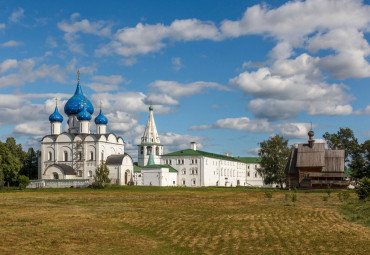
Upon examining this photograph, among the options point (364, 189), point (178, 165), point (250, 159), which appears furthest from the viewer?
point (250, 159)

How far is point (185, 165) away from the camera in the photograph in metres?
80.5

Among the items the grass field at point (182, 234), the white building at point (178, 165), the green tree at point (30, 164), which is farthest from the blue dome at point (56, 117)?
the grass field at point (182, 234)

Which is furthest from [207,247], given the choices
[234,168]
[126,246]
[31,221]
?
[234,168]

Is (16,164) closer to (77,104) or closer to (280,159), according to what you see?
(77,104)

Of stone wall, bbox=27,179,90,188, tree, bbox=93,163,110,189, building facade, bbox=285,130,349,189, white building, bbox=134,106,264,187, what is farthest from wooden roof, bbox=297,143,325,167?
stone wall, bbox=27,179,90,188

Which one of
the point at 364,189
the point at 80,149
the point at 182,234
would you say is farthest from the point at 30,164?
the point at 182,234

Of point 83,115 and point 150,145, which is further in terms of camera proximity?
point 150,145

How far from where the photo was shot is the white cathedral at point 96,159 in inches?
2633

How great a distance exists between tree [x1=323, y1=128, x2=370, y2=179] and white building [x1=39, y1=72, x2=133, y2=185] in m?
30.8

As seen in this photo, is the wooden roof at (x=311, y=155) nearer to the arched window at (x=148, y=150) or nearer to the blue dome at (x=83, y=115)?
the arched window at (x=148, y=150)

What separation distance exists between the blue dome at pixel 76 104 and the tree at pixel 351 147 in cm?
3750

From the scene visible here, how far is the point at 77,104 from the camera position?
72.1m

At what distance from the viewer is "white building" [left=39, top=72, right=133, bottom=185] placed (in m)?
67.1

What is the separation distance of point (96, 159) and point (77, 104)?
10107 millimetres
